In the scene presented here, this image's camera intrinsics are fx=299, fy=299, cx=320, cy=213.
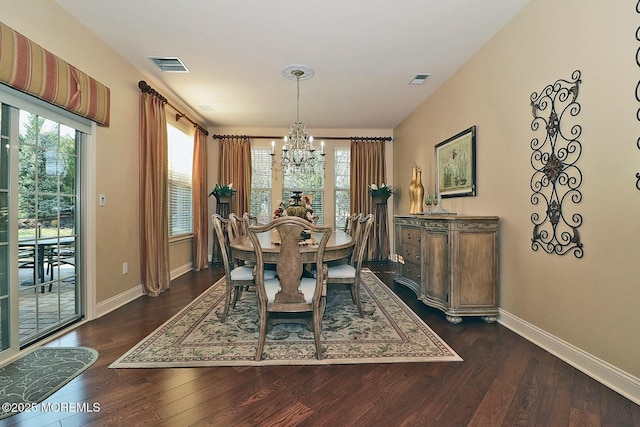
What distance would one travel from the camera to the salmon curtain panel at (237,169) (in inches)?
244

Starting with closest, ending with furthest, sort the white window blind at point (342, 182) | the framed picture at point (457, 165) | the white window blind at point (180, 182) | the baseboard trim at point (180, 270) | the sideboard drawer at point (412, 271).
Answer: the framed picture at point (457, 165)
the sideboard drawer at point (412, 271)
the baseboard trim at point (180, 270)
the white window blind at point (180, 182)
the white window blind at point (342, 182)

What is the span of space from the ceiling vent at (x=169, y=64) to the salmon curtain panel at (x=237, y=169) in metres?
2.56

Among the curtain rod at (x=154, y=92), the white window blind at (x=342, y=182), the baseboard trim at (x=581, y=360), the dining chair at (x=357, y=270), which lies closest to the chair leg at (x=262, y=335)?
the dining chair at (x=357, y=270)

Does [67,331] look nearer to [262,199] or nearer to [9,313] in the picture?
[9,313]

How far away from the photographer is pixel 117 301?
330 centimetres

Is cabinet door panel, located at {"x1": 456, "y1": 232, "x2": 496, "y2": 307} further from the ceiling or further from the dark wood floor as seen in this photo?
the ceiling

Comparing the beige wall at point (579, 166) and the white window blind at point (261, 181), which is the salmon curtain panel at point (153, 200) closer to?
the white window blind at point (261, 181)

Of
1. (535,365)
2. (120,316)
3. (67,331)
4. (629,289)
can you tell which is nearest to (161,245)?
(120,316)

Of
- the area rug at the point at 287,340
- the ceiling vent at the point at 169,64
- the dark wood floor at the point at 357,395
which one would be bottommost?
the dark wood floor at the point at 357,395

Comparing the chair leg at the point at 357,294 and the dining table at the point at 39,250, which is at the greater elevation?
the dining table at the point at 39,250

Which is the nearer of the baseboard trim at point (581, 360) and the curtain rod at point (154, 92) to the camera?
the baseboard trim at point (581, 360)

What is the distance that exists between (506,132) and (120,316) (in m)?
4.15

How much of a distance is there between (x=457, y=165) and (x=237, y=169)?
426 centimetres

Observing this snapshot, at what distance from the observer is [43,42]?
7.79 feet
